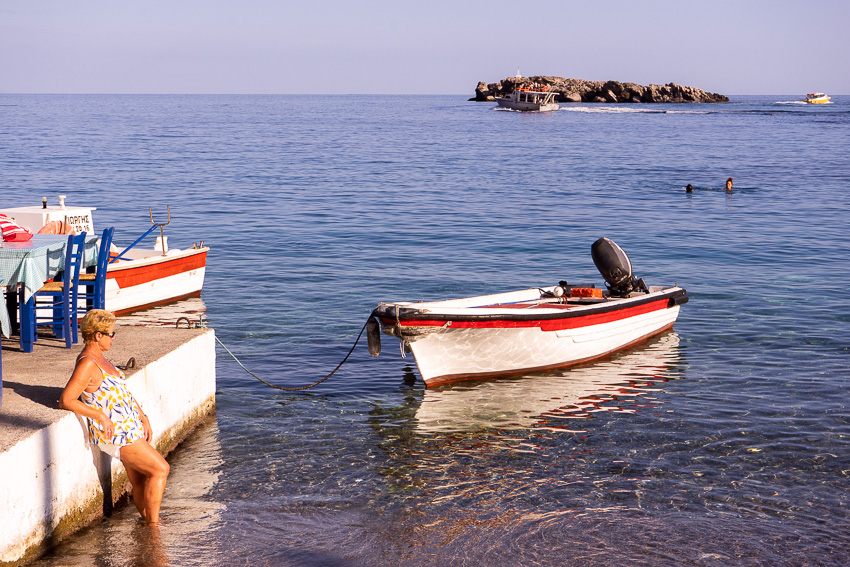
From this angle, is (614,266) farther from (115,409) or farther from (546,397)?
(115,409)

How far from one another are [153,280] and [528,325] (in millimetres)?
8055

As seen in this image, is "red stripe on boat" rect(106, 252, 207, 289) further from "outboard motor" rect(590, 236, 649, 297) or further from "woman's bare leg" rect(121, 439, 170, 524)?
"woman's bare leg" rect(121, 439, 170, 524)

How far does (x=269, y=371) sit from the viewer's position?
13.5 m

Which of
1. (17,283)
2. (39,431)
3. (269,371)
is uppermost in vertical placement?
(17,283)

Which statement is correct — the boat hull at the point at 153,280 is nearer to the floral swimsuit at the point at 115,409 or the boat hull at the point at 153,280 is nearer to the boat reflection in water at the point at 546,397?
the boat reflection in water at the point at 546,397

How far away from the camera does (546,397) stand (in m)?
12.5

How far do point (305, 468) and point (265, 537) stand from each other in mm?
1941

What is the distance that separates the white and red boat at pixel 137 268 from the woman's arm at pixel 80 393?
326 inches

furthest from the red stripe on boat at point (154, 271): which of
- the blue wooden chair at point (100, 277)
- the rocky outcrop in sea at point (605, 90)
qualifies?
the rocky outcrop in sea at point (605, 90)

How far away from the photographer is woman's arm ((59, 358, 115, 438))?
6352 mm

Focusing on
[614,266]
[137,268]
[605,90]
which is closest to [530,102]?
[605,90]

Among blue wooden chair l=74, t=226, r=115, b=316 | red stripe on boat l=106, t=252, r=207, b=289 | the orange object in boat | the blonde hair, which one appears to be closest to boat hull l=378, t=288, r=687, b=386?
the orange object in boat

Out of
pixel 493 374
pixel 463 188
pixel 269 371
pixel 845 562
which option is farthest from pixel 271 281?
pixel 463 188

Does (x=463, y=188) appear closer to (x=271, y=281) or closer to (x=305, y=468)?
(x=271, y=281)
